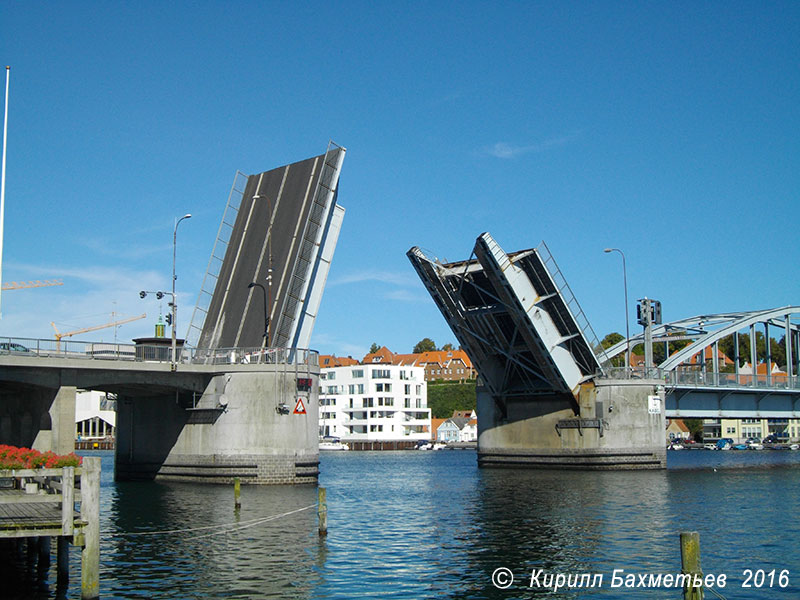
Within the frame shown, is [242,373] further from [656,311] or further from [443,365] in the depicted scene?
[443,365]

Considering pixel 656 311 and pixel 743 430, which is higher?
pixel 656 311

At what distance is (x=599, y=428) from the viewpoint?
5259 centimetres

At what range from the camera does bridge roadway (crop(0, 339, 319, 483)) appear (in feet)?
131

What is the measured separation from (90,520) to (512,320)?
35.2 meters

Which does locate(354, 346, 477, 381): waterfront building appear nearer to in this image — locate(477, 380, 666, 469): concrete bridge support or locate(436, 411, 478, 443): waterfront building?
locate(436, 411, 478, 443): waterfront building

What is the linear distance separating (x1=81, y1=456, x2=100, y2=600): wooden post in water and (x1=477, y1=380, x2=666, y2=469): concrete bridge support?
39.5 meters

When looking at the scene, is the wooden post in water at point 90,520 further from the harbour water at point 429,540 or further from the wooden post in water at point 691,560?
the wooden post in water at point 691,560

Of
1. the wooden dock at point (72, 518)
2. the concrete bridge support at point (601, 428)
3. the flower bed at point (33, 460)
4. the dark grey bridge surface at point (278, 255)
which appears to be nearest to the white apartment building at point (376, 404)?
the concrete bridge support at point (601, 428)

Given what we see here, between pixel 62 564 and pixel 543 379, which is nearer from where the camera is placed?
pixel 62 564

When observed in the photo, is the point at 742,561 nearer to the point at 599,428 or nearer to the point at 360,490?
the point at 360,490

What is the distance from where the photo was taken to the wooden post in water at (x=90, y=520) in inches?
642

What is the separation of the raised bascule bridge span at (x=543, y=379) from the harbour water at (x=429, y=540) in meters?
9.26

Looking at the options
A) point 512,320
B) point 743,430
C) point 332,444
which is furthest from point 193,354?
point 743,430

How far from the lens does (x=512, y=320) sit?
49375 millimetres
